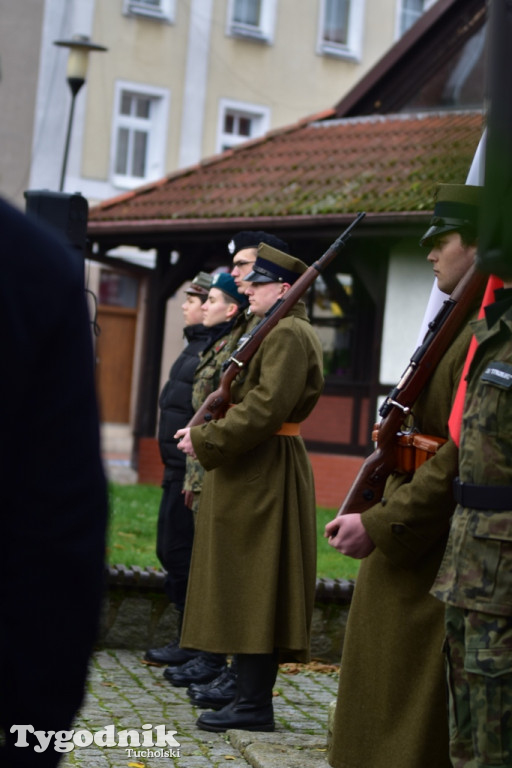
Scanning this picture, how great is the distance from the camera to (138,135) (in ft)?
91.8

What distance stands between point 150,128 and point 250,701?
2276 cm

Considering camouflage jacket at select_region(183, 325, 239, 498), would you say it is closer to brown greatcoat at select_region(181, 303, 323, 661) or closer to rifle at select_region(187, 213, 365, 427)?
rifle at select_region(187, 213, 365, 427)

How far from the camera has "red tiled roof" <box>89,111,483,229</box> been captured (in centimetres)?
1588

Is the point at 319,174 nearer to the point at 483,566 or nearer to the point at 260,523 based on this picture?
the point at 260,523

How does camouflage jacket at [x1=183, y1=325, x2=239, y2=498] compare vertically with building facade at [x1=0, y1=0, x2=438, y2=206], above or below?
below

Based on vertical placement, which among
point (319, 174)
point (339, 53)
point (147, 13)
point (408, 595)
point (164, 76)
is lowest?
point (408, 595)

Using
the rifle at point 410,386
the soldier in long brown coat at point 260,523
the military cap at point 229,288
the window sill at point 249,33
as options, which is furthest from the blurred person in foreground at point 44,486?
the window sill at point 249,33

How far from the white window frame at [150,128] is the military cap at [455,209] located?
76.4 ft

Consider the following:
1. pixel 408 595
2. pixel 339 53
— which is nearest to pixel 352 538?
pixel 408 595

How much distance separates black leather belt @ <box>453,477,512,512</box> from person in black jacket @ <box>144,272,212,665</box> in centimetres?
421

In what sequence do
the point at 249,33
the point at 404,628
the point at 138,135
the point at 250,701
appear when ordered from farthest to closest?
the point at 249,33, the point at 138,135, the point at 250,701, the point at 404,628

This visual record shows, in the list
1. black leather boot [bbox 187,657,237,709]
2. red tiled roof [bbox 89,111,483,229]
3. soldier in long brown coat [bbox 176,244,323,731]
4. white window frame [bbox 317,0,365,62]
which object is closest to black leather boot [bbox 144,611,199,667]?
black leather boot [bbox 187,657,237,709]

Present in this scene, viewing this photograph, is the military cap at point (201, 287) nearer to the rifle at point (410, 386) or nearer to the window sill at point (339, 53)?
the rifle at point (410, 386)

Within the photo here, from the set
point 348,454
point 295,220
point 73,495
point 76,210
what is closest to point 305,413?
point 76,210
